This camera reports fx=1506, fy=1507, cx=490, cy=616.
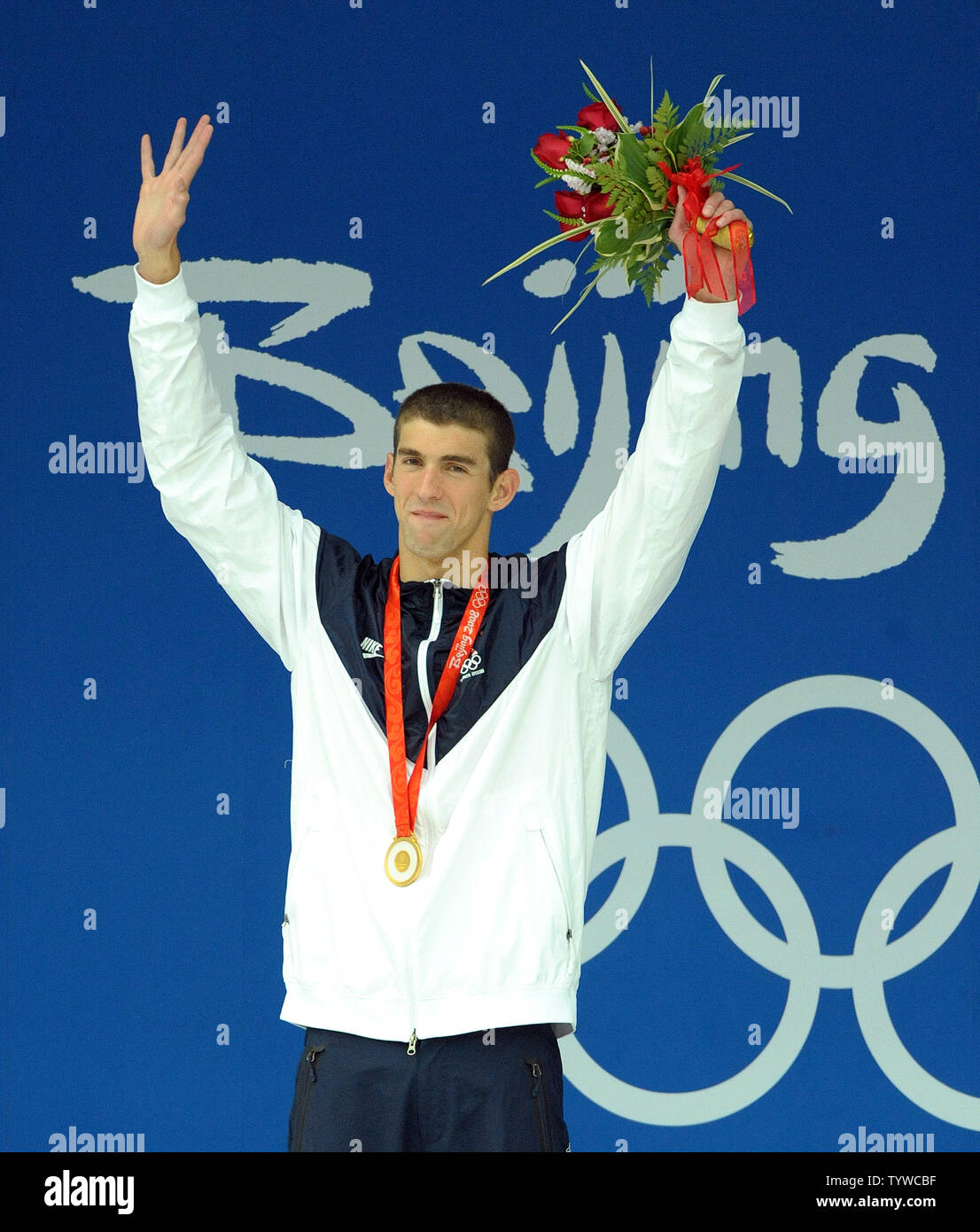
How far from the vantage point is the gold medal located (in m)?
2.12

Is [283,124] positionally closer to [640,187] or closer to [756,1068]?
[640,187]

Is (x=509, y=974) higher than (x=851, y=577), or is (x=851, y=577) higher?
(x=851, y=577)

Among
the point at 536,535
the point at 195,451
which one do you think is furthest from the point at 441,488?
the point at 536,535

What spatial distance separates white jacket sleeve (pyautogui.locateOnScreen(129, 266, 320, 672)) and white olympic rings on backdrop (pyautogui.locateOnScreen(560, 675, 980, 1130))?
143cm

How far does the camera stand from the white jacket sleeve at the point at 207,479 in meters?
2.16

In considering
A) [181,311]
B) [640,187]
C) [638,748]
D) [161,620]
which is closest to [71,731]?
[161,620]

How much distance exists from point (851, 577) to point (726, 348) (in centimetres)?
166

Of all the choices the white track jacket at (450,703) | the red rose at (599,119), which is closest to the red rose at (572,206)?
the red rose at (599,119)

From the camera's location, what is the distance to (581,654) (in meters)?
2.26

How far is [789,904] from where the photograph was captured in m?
3.56

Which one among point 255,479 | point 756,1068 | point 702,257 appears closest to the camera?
point 702,257

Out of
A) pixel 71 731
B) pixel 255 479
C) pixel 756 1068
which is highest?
pixel 255 479

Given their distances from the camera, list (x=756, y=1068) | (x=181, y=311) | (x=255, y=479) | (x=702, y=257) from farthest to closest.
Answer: (x=756, y=1068), (x=255, y=479), (x=181, y=311), (x=702, y=257)

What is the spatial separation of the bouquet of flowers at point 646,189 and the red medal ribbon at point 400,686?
522 millimetres
